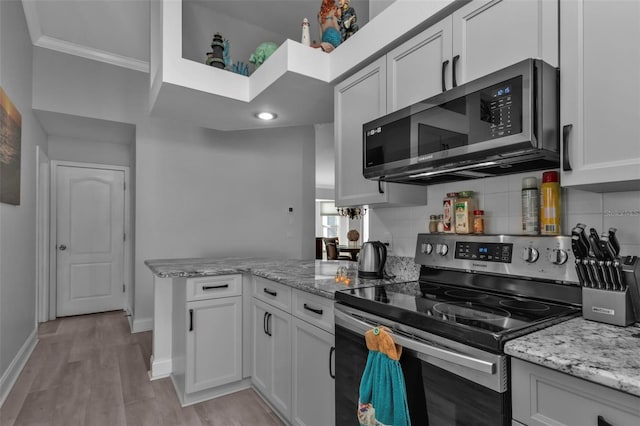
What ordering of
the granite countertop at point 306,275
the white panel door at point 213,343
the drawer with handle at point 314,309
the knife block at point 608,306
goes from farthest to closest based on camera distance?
1. the white panel door at point 213,343
2. the granite countertop at point 306,275
3. the drawer with handle at point 314,309
4. the knife block at point 608,306

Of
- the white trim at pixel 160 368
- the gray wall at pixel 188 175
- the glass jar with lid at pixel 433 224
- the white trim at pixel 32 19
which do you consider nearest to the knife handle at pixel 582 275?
the glass jar with lid at pixel 433 224

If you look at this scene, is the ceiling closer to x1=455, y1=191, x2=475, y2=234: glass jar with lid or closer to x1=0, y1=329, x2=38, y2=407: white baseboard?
x1=0, y1=329, x2=38, y2=407: white baseboard

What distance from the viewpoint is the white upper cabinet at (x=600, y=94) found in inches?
39.4

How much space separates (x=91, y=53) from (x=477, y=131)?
402cm

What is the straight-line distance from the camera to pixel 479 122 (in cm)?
128

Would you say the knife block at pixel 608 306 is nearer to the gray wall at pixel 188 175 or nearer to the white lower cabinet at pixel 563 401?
the white lower cabinet at pixel 563 401

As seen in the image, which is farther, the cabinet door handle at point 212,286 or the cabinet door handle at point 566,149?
the cabinet door handle at point 212,286

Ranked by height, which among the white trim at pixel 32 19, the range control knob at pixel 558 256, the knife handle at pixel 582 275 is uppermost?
the white trim at pixel 32 19

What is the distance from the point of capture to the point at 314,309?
1722 mm

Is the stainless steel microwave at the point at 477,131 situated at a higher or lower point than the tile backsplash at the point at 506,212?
higher

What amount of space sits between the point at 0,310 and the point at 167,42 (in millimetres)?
2123

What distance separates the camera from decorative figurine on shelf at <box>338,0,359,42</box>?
2.27 meters

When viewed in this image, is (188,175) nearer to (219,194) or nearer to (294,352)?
(219,194)

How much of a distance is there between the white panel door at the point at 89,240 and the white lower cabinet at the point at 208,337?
2.91 metres
